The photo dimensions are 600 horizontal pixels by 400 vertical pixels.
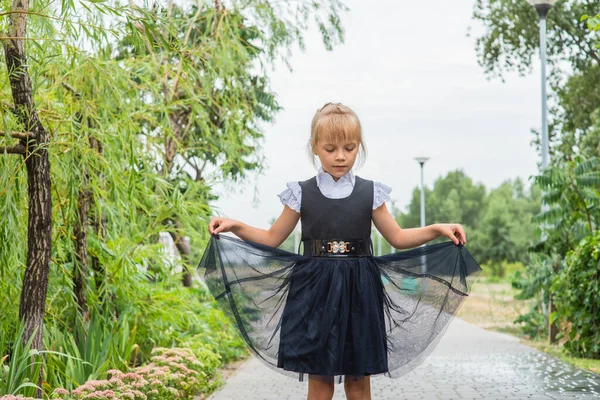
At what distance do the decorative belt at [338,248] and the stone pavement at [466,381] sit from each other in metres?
4.19

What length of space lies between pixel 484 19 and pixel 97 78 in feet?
72.4

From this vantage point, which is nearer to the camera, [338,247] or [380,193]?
[338,247]

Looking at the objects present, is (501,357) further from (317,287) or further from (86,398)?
(317,287)

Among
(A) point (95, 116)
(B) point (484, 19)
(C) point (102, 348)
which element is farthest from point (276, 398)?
(B) point (484, 19)

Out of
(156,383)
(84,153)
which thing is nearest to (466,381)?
(156,383)

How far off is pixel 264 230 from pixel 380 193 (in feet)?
2.10

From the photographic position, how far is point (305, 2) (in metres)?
11.8

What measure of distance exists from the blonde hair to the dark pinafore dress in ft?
0.83

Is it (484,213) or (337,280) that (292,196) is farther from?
(484,213)

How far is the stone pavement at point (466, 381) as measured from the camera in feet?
26.9

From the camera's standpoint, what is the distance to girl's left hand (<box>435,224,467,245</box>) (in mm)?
4066

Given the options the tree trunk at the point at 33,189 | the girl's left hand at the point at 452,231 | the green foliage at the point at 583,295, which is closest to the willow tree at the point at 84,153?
the tree trunk at the point at 33,189

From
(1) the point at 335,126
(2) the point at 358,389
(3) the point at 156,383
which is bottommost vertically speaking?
(3) the point at 156,383

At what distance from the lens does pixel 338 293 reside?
4.02 meters
